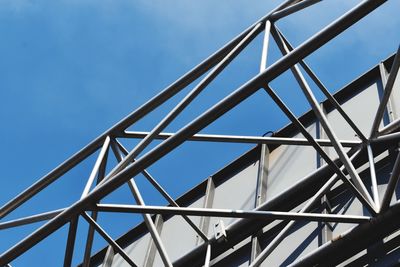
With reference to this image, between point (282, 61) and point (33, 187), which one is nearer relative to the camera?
point (282, 61)

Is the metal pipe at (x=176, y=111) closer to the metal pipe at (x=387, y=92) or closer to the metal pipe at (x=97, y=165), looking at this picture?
the metal pipe at (x=97, y=165)

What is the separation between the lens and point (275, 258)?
11.0 meters

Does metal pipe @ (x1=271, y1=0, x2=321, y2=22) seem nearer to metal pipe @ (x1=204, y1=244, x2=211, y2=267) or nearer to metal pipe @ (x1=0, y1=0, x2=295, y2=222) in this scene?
metal pipe @ (x1=0, y1=0, x2=295, y2=222)

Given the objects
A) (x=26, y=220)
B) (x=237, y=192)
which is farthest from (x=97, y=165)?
(x=237, y=192)

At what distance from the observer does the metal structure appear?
29.1ft

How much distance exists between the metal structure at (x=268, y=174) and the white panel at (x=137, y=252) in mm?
351

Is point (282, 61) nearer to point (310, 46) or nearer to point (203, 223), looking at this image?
point (310, 46)

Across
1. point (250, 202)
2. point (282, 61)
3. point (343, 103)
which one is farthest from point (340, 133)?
point (282, 61)

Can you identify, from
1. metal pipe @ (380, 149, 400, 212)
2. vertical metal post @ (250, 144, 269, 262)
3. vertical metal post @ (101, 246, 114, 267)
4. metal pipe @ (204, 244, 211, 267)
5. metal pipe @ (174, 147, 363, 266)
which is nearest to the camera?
metal pipe @ (380, 149, 400, 212)

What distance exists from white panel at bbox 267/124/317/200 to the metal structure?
0.06 metres

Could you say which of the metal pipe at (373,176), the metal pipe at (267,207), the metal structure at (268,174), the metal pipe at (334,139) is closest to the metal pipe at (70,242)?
the metal structure at (268,174)

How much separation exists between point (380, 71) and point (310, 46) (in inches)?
173

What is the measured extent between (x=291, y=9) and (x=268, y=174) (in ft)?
11.7

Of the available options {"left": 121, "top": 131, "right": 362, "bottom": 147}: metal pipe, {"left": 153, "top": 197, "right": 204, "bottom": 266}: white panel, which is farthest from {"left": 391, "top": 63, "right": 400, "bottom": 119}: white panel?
{"left": 153, "top": 197, "right": 204, "bottom": 266}: white panel
